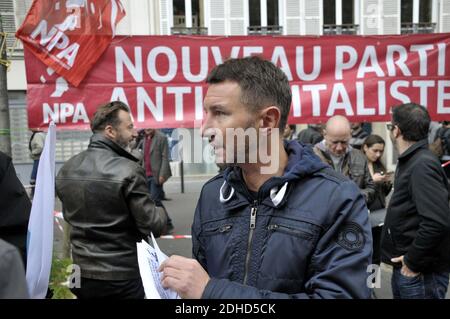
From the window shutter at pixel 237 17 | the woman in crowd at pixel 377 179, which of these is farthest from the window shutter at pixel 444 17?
the window shutter at pixel 237 17

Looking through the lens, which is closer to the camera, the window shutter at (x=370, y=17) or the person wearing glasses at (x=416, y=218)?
the person wearing glasses at (x=416, y=218)

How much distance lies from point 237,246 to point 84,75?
7.26 ft

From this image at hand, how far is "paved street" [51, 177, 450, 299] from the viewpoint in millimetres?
4479

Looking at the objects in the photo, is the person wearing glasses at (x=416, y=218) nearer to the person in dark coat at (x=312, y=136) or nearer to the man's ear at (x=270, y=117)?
the man's ear at (x=270, y=117)

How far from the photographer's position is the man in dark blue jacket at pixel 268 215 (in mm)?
1153

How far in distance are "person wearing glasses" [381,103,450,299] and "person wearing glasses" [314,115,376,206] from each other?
553 millimetres

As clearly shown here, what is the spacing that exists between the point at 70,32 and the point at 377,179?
2792 mm

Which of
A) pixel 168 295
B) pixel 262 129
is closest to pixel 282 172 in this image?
pixel 262 129

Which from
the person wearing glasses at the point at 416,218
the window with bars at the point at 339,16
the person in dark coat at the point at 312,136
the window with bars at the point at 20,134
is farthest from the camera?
the window with bars at the point at 339,16

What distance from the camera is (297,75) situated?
334cm

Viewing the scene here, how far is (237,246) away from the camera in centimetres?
129

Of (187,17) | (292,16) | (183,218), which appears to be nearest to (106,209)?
(183,218)

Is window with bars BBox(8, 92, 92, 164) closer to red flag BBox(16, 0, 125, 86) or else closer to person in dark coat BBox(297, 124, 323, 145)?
person in dark coat BBox(297, 124, 323, 145)

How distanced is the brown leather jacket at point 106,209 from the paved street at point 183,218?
266cm
